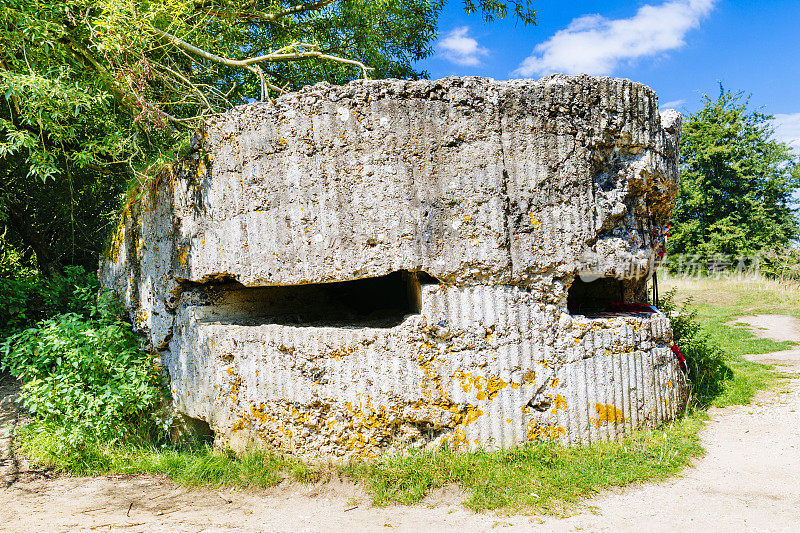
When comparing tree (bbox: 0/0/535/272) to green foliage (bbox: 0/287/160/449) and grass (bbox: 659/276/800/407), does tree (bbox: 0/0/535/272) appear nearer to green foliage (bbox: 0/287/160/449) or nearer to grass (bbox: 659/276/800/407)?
green foliage (bbox: 0/287/160/449)

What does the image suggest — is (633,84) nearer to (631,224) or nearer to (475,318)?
(631,224)

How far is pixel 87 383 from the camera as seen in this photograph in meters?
4.49

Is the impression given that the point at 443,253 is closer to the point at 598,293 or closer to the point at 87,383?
the point at 598,293

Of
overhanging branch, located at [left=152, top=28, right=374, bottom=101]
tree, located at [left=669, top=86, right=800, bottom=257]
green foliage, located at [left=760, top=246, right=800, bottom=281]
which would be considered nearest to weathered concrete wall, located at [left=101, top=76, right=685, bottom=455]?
overhanging branch, located at [left=152, top=28, right=374, bottom=101]

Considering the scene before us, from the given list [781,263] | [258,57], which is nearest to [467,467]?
[258,57]

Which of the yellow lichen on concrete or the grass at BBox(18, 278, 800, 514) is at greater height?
the yellow lichen on concrete

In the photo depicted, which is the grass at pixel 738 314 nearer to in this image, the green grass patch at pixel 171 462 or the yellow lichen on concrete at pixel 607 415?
the yellow lichen on concrete at pixel 607 415

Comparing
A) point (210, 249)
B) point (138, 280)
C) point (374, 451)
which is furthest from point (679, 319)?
point (138, 280)

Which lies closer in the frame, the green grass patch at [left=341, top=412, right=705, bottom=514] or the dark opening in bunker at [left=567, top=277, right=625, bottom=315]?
the green grass patch at [left=341, top=412, right=705, bottom=514]

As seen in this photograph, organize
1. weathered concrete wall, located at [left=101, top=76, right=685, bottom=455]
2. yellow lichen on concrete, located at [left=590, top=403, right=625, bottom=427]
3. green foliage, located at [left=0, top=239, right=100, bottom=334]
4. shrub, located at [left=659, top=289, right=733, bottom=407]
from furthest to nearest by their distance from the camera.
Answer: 1. green foliage, located at [left=0, top=239, right=100, bottom=334]
2. shrub, located at [left=659, top=289, right=733, bottom=407]
3. yellow lichen on concrete, located at [left=590, top=403, right=625, bottom=427]
4. weathered concrete wall, located at [left=101, top=76, right=685, bottom=455]

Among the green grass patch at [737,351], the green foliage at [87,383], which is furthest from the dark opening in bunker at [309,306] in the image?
the green grass patch at [737,351]

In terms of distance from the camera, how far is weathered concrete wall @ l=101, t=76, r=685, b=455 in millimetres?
3680

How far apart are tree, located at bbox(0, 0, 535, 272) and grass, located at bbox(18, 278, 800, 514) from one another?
232 centimetres

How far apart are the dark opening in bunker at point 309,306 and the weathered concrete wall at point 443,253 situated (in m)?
0.40
